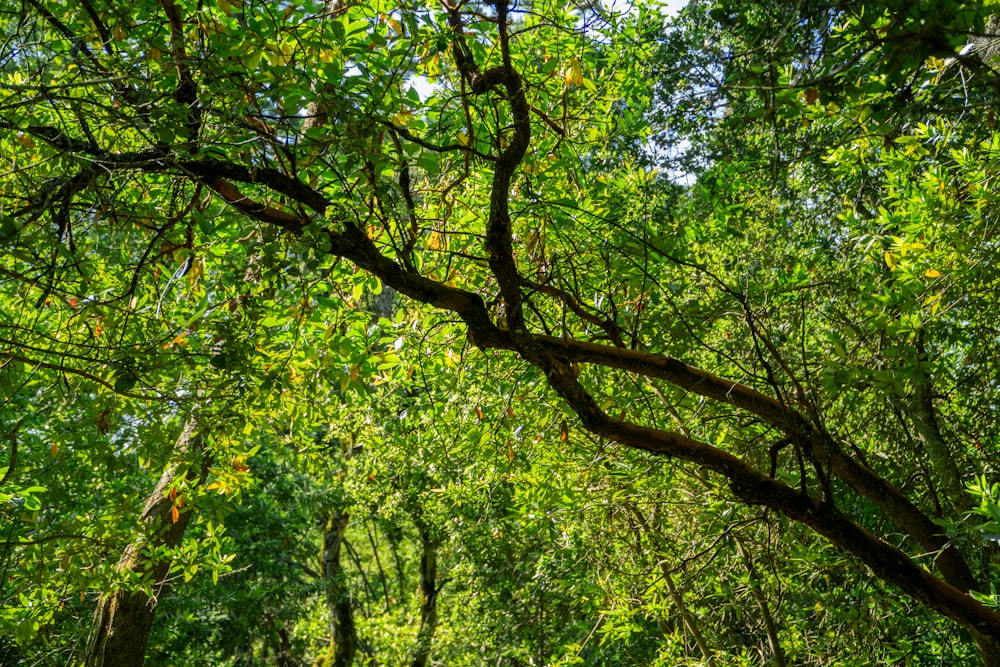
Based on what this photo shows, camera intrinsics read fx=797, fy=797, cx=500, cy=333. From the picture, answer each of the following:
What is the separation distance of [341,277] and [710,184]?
2614mm

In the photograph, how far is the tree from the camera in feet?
7.52

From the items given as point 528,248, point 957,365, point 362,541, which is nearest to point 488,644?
point 957,365

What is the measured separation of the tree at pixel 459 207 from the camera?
2.29 metres

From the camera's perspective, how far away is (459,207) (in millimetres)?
3484

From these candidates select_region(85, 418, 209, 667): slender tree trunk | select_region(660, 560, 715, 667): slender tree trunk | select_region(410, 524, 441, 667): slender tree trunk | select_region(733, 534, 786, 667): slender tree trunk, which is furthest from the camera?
select_region(410, 524, 441, 667): slender tree trunk

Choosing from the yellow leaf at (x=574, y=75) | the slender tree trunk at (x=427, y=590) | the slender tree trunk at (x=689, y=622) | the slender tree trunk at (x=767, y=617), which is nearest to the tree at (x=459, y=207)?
the yellow leaf at (x=574, y=75)

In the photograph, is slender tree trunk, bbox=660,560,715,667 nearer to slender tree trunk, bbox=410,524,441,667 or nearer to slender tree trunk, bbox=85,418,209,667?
slender tree trunk, bbox=85,418,209,667

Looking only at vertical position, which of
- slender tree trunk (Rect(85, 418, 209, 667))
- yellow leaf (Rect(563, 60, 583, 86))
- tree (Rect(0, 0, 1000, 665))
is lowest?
slender tree trunk (Rect(85, 418, 209, 667))

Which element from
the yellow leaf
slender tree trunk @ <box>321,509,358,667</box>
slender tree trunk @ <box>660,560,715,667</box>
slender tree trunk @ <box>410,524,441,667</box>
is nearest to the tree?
the yellow leaf

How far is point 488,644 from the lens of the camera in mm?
7207

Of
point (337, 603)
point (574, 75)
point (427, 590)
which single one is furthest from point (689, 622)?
point (337, 603)

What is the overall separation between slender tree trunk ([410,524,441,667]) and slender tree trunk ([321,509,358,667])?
111 cm

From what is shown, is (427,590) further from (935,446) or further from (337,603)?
(935,446)

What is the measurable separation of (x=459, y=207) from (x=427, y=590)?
28.0 ft
